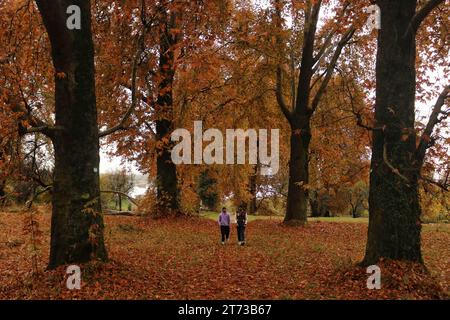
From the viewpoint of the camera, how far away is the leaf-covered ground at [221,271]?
8.59 m

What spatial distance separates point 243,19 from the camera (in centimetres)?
2005

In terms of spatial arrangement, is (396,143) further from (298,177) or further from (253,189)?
(253,189)

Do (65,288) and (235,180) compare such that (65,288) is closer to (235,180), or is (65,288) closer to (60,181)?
(60,181)

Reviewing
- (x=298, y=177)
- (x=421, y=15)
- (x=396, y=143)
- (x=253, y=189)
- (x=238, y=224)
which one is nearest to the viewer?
(x=421, y=15)

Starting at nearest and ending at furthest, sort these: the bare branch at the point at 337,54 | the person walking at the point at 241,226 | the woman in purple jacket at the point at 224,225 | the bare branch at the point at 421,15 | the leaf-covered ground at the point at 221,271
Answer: the leaf-covered ground at the point at 221,271 < the bare branch at the point at 421,15 < the person walking at the point at 241,226 < the woman in purple jacket at the point at 224,225 < the bare branch at the point at 337,54

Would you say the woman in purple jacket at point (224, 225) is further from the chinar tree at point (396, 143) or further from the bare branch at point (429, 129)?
the bare branch at point (429, 129)

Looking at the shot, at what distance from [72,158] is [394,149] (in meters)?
7.06

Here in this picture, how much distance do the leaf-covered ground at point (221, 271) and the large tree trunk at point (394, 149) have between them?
21.9 inches

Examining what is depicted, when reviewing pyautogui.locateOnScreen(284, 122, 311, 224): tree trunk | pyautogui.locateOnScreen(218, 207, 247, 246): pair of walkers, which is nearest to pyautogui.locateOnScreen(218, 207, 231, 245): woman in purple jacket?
pyautogui.locateOnScreen(218, 207, 247, 246): pair of walkers

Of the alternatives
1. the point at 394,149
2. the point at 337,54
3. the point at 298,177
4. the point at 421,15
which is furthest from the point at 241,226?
the point at 337,54

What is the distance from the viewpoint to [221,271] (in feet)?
36.4

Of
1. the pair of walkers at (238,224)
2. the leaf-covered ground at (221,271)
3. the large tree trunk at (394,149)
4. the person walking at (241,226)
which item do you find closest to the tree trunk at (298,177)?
the leaf-covered ground at (221,271)

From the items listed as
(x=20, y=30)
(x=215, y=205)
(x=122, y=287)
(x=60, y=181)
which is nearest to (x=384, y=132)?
(x=122, y=287)

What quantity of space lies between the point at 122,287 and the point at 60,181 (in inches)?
106
